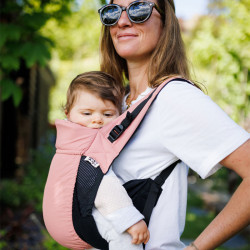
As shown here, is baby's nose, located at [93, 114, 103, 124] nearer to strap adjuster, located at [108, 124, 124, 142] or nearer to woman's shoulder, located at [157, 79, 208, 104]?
strap adjuster, located at [108, 124, 124, 142]

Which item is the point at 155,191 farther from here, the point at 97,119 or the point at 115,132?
the point at 97,119

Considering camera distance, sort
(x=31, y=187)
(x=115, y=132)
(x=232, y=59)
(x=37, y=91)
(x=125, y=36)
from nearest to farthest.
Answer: (x=115, y=132) → (x=125, y=36) → (x=232, y=59) → (x=31, y=187) → (x=37, y=91)

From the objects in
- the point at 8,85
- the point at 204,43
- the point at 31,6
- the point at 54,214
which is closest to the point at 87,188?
the point at 54,214

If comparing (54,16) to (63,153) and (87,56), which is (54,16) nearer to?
(63,153)

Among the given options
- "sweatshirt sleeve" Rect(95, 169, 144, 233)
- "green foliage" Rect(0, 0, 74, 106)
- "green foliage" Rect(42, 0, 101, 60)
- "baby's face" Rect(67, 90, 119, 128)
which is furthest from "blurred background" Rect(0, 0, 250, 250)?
"green foliage" Rect(42, 0, 101, 60)

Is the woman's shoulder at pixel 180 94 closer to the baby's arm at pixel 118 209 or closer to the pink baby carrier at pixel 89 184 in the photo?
the pink baby carrier at pixel 89 184

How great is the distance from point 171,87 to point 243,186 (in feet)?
1.55

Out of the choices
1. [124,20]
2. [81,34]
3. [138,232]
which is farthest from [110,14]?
[81,34]

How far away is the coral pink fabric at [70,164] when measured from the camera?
149cm

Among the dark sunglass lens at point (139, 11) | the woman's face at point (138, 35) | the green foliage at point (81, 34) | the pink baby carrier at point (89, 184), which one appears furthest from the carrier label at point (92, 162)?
the green foliage at point (81, 34)

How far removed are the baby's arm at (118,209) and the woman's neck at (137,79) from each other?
66cm

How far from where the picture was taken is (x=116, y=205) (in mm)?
1411

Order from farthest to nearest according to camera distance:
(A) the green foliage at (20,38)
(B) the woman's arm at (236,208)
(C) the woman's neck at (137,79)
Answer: (A) the green foliage at (20,38)
(C) the woman's neck at (137,79)
(B) the woman's arm at (236,208)

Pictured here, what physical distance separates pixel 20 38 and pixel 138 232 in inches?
131
